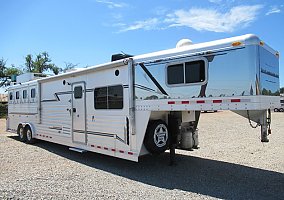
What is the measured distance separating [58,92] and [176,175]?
5031 millimetres

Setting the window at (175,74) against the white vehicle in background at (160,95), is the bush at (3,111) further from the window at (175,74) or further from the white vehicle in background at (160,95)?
the window at (175,74)

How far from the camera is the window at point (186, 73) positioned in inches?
209

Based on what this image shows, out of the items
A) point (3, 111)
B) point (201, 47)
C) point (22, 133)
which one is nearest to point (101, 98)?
point (201, 47)

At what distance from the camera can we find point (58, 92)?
30.0 feet

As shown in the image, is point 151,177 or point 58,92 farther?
point 58,92

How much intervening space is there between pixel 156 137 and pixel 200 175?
133 cm

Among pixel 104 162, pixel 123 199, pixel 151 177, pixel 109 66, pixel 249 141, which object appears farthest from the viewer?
pixel 249 141

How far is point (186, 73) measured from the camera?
18.0ft

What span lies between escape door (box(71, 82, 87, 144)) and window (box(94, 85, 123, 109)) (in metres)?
0.65

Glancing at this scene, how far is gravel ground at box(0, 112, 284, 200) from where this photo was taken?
5078mm

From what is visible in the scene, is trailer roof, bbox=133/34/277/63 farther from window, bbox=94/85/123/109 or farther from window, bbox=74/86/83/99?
window, bbox=74/86/83/99

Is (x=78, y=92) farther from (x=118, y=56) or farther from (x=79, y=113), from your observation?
(x=118, y=56)

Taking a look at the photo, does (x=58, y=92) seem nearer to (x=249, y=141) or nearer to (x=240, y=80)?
(x=240, y=80)

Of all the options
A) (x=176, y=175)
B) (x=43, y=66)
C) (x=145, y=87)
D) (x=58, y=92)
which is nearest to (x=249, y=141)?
(x=176, y=175)
